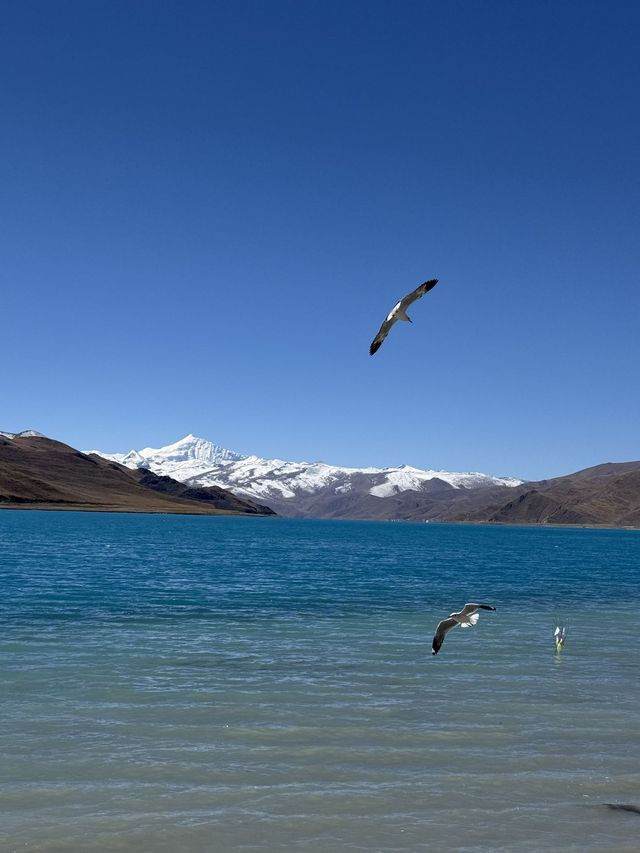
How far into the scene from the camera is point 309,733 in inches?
640

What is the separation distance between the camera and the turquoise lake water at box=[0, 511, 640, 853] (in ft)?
37.8

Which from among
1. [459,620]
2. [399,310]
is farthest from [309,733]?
[399,310]

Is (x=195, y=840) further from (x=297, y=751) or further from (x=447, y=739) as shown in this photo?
(x=447, y=739)

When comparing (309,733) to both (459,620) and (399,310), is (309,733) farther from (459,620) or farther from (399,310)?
(399,310)

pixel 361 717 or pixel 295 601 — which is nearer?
pixel 361 717

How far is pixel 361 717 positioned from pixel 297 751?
109 inches

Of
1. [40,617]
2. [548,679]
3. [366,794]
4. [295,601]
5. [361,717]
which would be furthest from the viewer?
[295,601]

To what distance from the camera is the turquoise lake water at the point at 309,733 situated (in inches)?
454

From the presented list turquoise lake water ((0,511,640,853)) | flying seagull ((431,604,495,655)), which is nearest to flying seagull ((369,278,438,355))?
flying seagull ((431,604,495,655))

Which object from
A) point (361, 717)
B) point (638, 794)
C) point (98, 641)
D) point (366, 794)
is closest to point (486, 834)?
point (366, 794)

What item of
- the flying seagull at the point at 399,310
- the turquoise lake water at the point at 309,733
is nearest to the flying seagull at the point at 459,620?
the turquoise lake water at the point at 309,733

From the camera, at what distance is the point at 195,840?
36.1ft

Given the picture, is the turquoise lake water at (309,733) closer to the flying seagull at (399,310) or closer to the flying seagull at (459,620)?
the flying seagull at (459,620)

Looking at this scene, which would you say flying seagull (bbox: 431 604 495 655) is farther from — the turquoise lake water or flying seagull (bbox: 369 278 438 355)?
flying seagull (bbox: 369 278 438 355)
